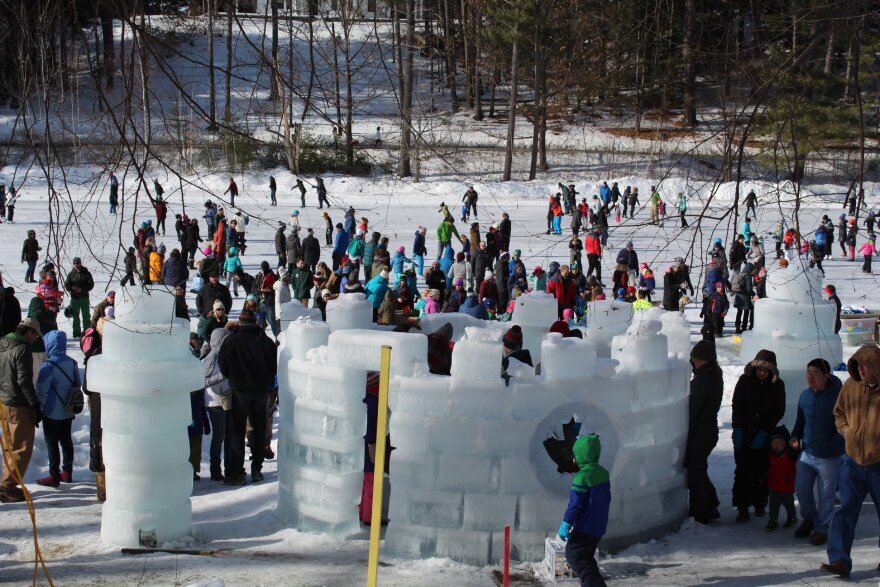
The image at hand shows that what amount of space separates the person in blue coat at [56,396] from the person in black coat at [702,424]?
16.7 feet

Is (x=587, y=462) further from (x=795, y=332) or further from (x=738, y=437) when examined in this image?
(x=795, y=332)

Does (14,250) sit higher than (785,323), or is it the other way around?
(785,323)

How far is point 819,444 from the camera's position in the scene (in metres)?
7.91

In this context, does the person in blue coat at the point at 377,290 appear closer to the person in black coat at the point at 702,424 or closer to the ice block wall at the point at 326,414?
the ice block wall at the point at 326,414

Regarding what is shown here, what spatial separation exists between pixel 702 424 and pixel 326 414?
2864 mm

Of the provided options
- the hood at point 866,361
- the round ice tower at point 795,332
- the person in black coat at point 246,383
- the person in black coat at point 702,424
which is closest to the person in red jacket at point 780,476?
→ the person in black coat at point 702,424

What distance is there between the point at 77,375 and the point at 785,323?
6.02 m

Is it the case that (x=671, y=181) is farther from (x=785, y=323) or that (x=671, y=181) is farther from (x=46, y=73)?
(x=46, y=73)

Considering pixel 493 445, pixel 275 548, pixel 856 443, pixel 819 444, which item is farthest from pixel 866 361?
pixel 275 548

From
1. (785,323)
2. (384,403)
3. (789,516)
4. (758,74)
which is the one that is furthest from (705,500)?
(384,403)

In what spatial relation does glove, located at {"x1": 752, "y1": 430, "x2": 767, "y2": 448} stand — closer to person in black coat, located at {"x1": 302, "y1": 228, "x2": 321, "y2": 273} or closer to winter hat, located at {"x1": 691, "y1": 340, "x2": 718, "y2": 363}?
winter hat, located at {"x1": 691, "y1": 340, "x2": 718, "y2": 363}

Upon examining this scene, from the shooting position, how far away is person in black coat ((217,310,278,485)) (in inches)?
378

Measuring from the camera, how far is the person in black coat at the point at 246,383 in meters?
9.61

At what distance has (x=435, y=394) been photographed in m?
7.96
